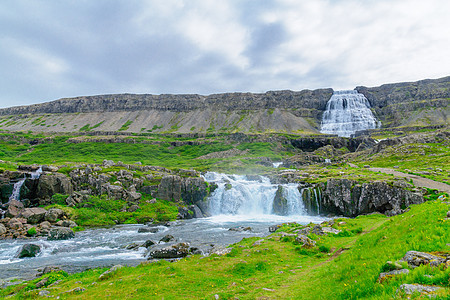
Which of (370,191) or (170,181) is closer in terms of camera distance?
(370,191)

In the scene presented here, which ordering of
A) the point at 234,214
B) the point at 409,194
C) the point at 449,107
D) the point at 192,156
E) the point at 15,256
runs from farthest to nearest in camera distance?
the point at 449,107 < the point at 192,156 < the point at 234,214 < the point at 409,194 < the point at 15,256

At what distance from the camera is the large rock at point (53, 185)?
58.6 m

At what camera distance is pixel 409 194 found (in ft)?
153

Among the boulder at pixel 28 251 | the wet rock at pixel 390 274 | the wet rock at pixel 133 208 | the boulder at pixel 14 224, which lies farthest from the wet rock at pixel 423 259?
the wet rock at pixel 133 208

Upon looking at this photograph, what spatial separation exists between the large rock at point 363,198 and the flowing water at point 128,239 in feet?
18.3

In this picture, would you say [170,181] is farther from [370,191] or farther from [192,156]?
[192,156]

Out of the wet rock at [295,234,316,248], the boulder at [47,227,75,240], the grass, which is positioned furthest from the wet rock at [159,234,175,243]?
the grass

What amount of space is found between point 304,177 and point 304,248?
53.3m

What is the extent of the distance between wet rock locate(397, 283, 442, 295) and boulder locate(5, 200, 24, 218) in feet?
207

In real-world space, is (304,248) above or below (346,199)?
above

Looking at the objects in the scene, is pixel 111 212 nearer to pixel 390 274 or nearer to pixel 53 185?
pixel 53 185

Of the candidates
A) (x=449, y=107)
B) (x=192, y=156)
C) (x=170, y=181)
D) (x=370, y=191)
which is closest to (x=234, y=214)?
(x=170, y=181)

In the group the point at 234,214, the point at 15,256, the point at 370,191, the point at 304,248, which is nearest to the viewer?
the point at 304,248

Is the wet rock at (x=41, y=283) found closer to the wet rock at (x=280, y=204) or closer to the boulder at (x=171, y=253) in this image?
the boulder at (x=171, y=253)
